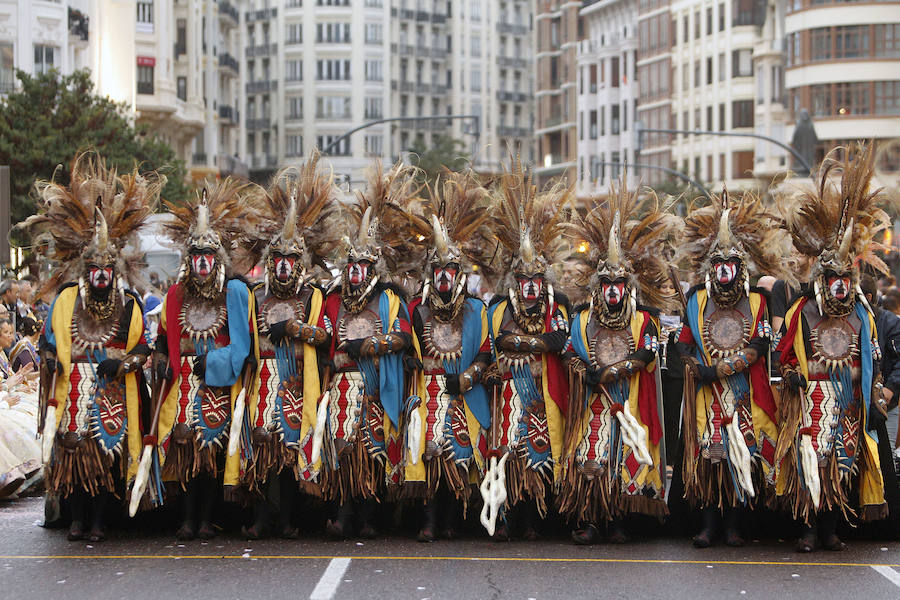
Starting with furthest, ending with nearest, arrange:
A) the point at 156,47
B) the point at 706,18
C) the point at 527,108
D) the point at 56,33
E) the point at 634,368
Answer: the point at 527,108
the point at 706,18
the point at 156,47
the point at 56,33
the point at 634,368

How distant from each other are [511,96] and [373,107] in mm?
16514

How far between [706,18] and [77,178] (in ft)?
238

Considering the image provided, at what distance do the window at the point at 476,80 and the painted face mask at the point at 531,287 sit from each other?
346 ft

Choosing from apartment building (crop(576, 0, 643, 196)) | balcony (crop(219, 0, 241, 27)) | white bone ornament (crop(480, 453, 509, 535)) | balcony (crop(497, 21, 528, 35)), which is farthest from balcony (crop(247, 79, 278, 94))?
white bone ornament (crop(480, 453, 509, 535))

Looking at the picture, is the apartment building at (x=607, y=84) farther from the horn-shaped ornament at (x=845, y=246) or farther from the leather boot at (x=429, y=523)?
the leather boot at (x=429, y=523)

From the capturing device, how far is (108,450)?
981 cm

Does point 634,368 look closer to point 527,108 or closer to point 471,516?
point 471,516

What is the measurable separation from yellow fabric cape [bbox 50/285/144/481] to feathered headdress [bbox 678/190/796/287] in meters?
3.60

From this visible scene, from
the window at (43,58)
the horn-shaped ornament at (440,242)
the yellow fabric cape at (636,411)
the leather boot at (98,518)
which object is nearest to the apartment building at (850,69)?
the window at (43,58)

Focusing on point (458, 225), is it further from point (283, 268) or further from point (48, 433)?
point (48, 433)

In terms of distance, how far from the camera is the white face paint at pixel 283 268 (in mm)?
9984

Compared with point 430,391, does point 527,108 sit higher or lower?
higher

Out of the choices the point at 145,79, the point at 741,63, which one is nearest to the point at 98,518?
the point at 145,79

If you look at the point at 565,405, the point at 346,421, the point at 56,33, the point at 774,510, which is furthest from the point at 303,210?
the point at 56,33
